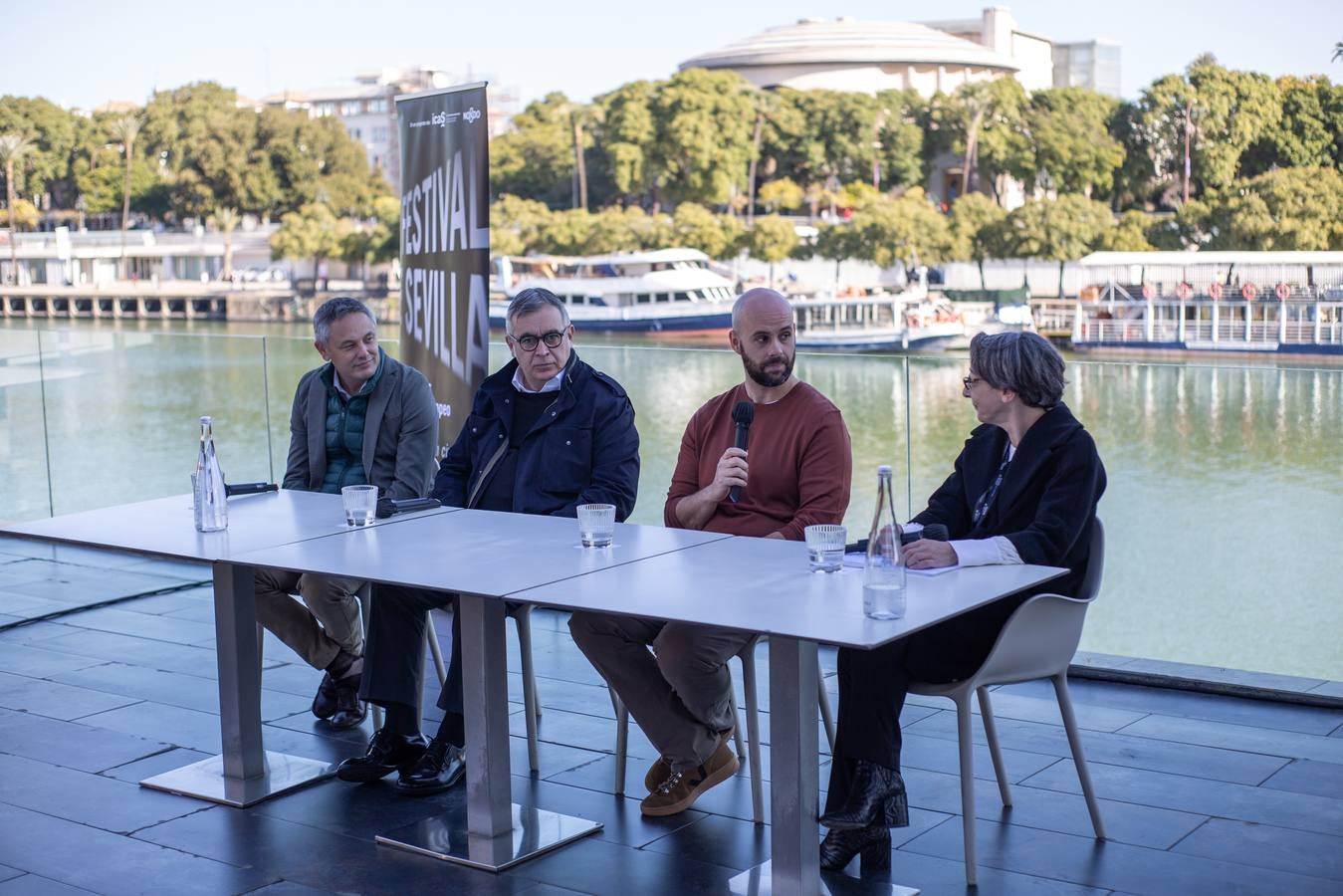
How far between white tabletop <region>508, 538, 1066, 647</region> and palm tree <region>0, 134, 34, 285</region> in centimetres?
5832

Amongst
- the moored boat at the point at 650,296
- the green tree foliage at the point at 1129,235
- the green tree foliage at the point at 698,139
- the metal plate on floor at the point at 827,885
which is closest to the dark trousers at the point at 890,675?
the metal plate on floor at the point at 827,885

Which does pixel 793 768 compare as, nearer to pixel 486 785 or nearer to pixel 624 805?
pixel 486 785

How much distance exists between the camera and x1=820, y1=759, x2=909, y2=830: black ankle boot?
101 inches

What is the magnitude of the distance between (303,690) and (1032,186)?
56.0 meters

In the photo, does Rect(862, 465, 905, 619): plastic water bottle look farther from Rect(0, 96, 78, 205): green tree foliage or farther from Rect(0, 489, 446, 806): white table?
Rect(0, 96, 78, 205): green tree foliage

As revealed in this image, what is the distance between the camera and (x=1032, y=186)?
5672 centimetres

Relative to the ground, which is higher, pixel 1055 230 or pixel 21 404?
pixel 1055 230

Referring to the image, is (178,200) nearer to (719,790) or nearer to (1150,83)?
(1150,83)

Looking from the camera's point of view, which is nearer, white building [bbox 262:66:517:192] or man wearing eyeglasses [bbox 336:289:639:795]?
man wearing eyeglasses [bbox 336:289:639:795]

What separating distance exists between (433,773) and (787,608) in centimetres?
129

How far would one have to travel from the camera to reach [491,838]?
278cm

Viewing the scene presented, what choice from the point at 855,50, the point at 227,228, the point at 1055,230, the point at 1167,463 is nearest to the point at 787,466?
the point at 1167,463

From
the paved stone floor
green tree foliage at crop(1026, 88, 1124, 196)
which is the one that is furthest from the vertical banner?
green tree foliage at crop(1026, 88, 1124, 196)

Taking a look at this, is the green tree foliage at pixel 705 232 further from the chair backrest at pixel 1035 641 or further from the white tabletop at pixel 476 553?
the chair backrest at pixel 1035 641
